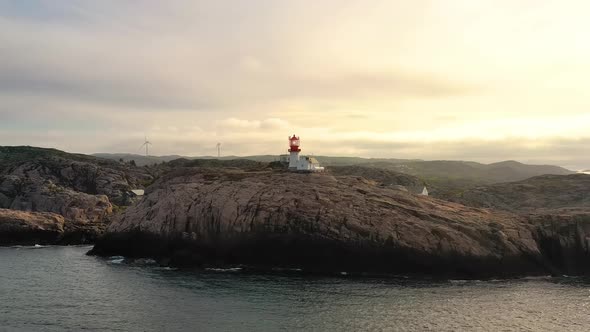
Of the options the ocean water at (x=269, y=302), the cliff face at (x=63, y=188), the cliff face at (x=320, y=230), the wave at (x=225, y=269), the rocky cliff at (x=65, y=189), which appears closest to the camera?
the ocean water at (x=269, y=302)

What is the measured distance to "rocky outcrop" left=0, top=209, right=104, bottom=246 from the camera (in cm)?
9006

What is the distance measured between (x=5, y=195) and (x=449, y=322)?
11597 centimetres

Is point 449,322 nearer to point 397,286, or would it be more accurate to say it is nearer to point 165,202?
point 397,286

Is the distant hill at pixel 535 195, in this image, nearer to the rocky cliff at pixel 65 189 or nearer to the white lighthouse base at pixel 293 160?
the white lighthouse base at pixel 293 160

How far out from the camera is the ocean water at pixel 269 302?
141ft

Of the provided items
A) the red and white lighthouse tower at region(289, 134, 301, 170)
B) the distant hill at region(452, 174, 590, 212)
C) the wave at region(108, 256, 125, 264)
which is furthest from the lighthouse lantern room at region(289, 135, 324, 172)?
the distant hill at region(452, 174, 590, 212)

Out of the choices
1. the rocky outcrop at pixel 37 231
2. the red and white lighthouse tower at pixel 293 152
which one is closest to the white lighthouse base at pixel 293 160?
the red and white lighthouse tower at pixel 293 152

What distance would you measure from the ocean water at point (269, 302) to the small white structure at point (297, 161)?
85.4 ft

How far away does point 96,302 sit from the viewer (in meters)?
50.0

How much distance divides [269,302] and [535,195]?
348ft

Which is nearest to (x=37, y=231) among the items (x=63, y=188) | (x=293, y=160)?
(x=63, y=188)

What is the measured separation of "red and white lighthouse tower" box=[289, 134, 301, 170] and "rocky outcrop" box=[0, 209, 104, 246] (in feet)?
142

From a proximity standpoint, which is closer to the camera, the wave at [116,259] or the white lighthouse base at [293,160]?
the wave at [116,259]

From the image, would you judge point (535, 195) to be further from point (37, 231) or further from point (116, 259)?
point (37, 231)
